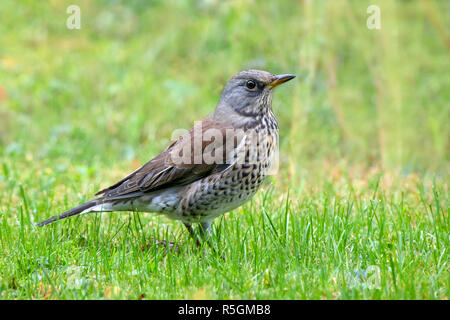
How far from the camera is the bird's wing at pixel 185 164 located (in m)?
4.14

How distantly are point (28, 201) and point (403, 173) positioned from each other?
11.3ft

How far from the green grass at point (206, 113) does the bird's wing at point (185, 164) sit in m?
0.27

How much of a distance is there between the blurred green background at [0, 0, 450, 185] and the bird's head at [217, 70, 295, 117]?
1271 millimetres

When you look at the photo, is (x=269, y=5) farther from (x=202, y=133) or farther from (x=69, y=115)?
(x=202, y=133)

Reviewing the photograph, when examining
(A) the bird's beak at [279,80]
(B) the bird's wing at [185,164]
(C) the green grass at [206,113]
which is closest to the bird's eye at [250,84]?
(A) the bird's beak at [279,80]

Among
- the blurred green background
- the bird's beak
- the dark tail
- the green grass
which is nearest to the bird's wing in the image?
the dark tail

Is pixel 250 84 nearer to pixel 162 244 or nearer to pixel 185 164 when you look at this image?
pixel 185 164

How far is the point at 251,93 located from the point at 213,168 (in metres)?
0.63

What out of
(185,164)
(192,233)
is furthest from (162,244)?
(185,164)

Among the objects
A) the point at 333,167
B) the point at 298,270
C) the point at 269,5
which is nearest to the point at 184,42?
the point at 269,5

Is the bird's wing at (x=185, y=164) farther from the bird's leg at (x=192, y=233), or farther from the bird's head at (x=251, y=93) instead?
the bird's leg at (x=192, y=233)

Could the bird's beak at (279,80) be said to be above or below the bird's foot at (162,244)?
above

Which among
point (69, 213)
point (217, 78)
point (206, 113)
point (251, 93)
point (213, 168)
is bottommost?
point (69, 213)

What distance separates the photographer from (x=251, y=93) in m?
4.38
